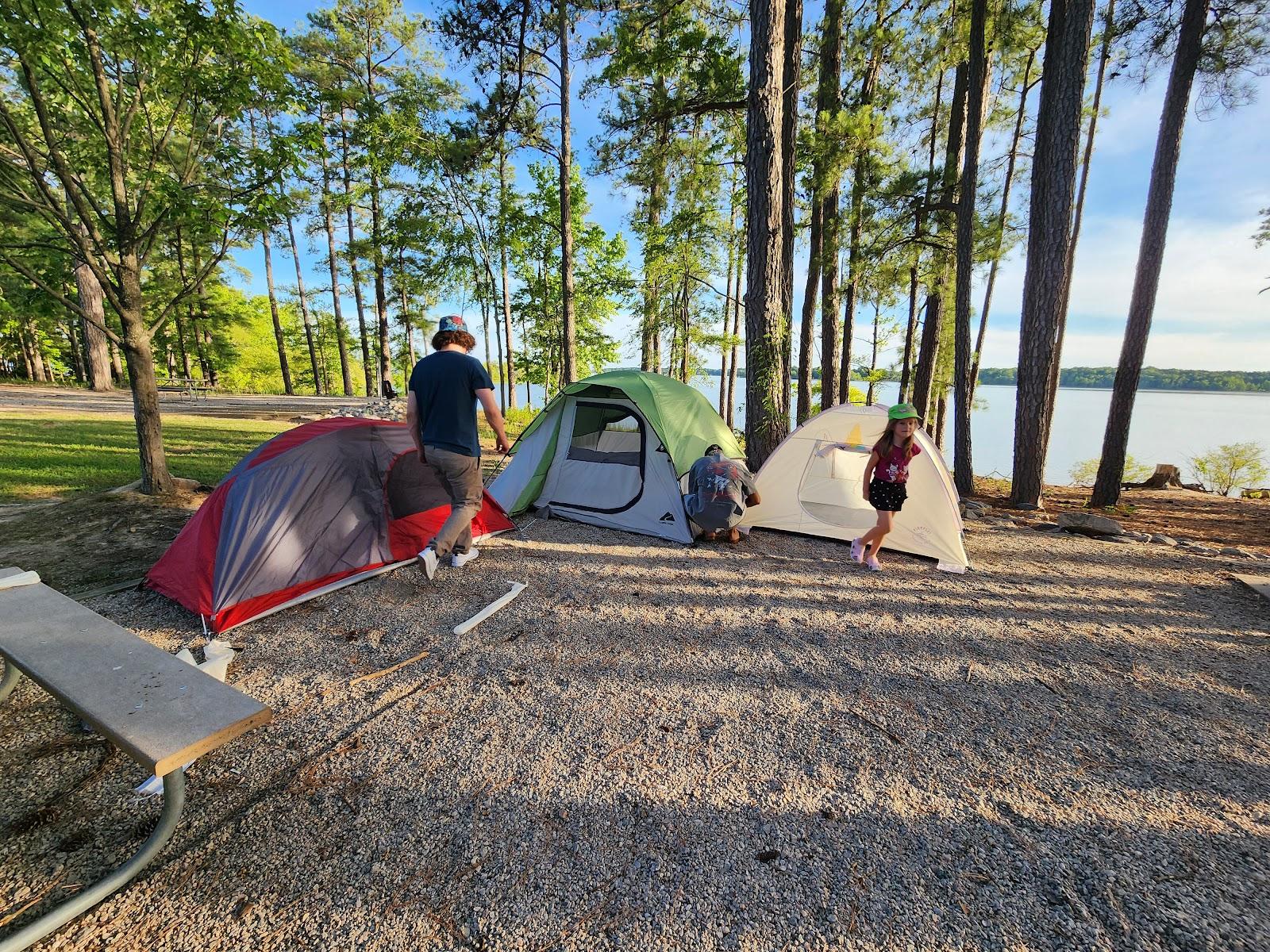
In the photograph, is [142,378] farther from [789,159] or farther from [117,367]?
[117,367]

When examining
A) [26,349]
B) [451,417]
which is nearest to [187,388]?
[26,349]

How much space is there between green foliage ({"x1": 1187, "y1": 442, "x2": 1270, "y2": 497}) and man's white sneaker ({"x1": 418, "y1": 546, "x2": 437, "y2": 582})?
16423mm

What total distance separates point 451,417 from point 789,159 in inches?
299

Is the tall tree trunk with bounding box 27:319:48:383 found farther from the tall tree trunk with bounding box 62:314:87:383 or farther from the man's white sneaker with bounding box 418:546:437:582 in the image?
the man's white sneaker with bounding box 418:546:437:582

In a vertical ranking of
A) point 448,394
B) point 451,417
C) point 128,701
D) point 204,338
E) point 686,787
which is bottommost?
point 686,787

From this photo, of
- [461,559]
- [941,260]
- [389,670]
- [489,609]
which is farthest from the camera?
[941,260]

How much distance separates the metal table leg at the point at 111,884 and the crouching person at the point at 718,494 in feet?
13.5

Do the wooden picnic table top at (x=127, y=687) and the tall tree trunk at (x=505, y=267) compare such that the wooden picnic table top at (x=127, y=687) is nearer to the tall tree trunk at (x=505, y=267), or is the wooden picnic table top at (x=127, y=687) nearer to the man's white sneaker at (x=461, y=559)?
the man's white sneaker at (x=461, y=559)

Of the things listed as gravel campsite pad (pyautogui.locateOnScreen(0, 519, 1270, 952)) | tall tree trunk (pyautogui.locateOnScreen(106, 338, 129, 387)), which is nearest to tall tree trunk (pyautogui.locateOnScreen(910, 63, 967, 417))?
gravel campsite pad (pyautogui.locateOnScreen(0, 519, 1270, 952))

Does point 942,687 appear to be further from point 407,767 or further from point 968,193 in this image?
point 968,193

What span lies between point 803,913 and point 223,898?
1892 mm

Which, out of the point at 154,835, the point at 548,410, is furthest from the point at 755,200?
the point at 154,835

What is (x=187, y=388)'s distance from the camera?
776 inches

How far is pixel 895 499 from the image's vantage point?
4527mm
